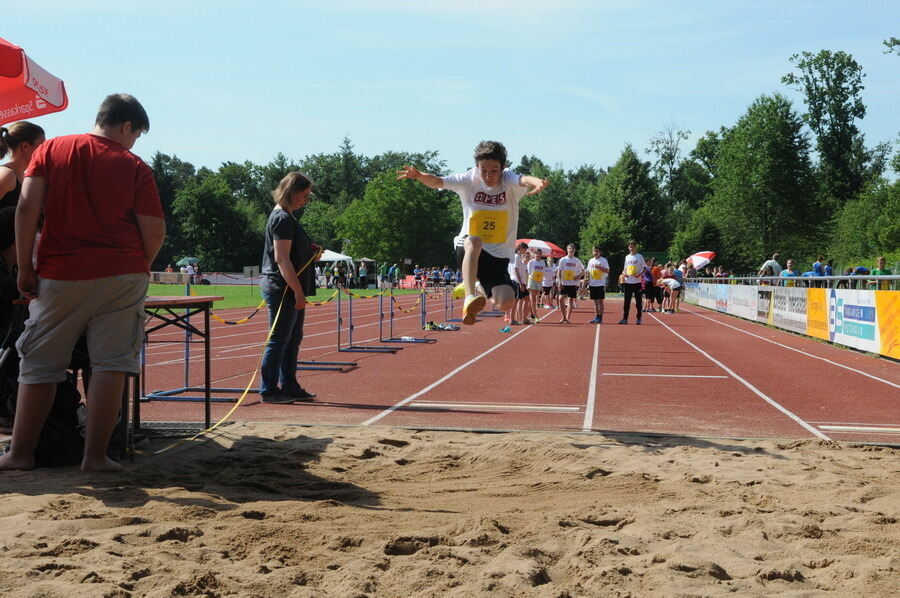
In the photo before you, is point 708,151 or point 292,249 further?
point 708,151

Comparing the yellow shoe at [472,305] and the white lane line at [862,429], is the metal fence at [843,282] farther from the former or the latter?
the yellow shoe at [472,305]

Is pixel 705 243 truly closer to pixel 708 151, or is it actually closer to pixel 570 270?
pixel 708 151

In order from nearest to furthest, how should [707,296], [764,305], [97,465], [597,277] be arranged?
[97,465], [597,277], [764,305], [707,296]

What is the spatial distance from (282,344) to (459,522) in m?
4.28

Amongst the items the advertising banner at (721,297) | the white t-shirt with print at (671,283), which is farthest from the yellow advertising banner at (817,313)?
the advertising banner at (721,297)

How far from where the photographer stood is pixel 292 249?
7773mm

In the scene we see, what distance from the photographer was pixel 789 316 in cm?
1892

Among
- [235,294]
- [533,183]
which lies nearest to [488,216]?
[533,183]

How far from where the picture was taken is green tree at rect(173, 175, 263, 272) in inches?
3533

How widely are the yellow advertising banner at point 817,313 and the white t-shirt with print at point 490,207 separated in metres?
10.4

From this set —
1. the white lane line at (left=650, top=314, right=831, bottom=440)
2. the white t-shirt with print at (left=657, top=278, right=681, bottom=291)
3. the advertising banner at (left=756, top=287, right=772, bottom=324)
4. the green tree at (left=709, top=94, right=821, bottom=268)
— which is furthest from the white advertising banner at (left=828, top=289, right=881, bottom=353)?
the green tree at (left=709, top=94, right=821, bottom=268)

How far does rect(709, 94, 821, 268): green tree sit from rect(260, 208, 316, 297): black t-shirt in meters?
61.2

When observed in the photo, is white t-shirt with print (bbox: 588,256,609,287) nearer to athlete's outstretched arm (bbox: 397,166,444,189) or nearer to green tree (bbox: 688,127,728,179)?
athlete's outstretched arm (bbox: 397,166,444,189)

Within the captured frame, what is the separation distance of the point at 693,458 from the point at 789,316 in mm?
14717
